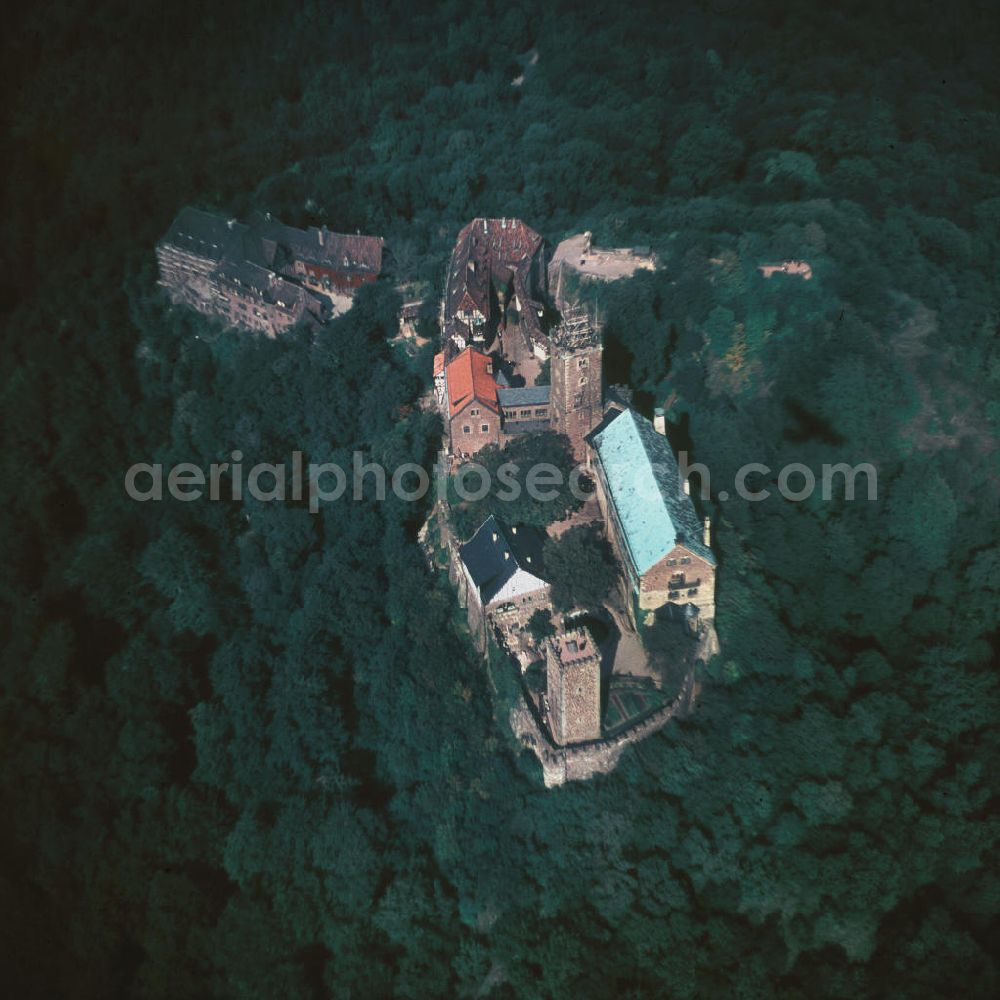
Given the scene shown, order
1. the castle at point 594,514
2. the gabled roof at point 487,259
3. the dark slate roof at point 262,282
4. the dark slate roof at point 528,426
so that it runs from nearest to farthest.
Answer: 1. the castle at point 594,514
2. the dark slate roof at point 528,426
3. the gabled roof at point 487,259
4. the dark slate roof at point 262,282

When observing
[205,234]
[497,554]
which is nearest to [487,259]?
[205,234]

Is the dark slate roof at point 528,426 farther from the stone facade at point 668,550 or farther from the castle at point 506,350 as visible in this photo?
the stone facade at point 668,550

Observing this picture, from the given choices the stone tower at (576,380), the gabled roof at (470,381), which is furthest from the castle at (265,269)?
the stone tower at (576,380)

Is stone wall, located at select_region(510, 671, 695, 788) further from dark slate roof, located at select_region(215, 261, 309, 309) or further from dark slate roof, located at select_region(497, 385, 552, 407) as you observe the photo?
dark slate roof, located at select_region(215, 261, 309, 309)

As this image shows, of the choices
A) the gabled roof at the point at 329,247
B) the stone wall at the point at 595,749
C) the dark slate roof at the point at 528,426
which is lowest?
the stone wall at the point at 595,749

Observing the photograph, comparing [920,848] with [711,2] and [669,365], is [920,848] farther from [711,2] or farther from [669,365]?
[711,2]
